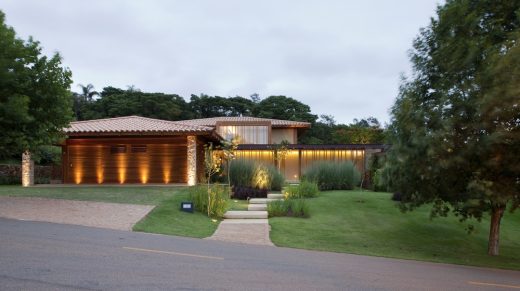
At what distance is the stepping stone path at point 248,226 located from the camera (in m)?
12.2

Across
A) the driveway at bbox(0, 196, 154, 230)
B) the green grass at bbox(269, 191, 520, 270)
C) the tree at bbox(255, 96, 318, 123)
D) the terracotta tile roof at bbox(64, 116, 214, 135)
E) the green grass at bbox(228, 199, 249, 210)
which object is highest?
the tree at bbox(255, 96, 318, 123)

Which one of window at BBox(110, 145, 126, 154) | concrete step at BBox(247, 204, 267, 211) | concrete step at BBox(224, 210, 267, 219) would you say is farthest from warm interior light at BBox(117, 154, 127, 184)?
concrete step at BBox(224, 210, 267, 219)

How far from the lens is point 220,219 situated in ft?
51.2

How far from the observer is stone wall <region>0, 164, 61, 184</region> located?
26.4m

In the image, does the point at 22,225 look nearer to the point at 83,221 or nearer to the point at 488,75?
the point at 83,221

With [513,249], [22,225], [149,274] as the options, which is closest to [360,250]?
[513,249]

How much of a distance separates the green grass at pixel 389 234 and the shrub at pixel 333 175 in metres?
4.32

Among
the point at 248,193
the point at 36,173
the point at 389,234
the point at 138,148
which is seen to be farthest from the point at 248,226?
the point at 36,173

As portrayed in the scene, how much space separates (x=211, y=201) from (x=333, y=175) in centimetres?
900

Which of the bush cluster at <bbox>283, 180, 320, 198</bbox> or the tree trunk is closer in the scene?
the tree trunk

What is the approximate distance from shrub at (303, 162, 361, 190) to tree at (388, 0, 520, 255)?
10.9 meters

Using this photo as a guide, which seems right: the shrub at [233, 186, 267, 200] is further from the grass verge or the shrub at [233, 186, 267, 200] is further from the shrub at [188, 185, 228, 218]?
the grass verge

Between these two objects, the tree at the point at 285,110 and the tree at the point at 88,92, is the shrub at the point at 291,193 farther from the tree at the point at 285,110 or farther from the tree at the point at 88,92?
the tree at the point at 88,92

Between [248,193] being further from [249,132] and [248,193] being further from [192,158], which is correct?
[249,132]
